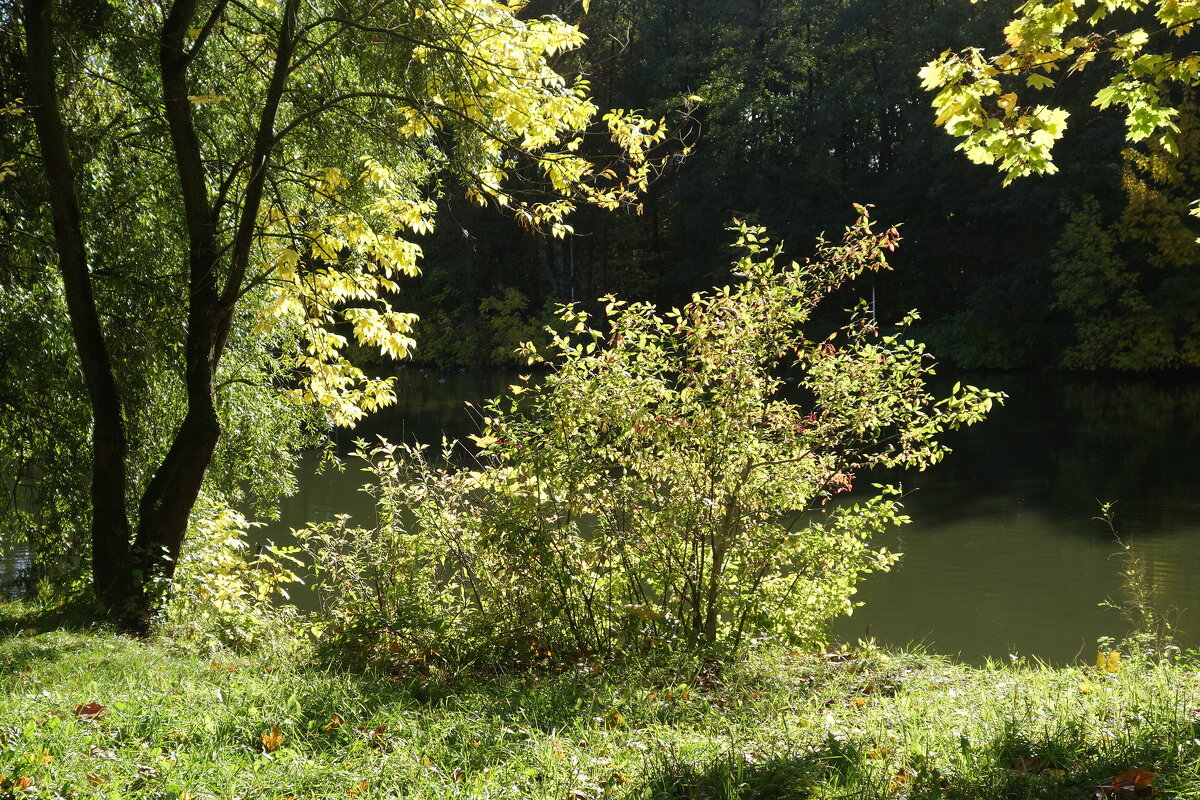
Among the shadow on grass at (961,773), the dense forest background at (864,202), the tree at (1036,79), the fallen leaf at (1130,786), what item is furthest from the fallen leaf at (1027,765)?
the dense forest background at (864,202)

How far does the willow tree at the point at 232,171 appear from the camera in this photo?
5.90 meters

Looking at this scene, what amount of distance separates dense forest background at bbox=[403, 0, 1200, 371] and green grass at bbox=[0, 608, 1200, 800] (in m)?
20.5

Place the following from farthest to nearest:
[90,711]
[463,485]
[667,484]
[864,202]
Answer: [864,202], [463,485], [667,484], [90,711]

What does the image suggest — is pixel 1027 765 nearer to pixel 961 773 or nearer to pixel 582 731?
pixel 961 773

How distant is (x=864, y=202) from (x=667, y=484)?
29.8 meters

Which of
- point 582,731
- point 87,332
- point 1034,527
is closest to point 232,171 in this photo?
point 87,332

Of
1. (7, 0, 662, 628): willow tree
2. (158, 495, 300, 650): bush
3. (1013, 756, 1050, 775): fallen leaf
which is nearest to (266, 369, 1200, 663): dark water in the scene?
(1013, 756, 1050, 775): fallen leaf

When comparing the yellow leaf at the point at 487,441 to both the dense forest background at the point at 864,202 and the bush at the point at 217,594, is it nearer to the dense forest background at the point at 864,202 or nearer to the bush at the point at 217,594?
the bush at the point at 217,594

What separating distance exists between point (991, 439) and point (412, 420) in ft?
42.6

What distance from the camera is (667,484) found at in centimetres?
598

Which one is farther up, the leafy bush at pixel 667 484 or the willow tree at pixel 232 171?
the willow tree at pixel 232 171

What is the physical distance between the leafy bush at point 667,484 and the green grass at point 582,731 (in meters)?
0.61

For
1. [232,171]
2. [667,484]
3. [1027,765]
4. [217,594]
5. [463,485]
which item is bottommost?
[1027,765]

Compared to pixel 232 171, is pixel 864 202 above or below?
above
